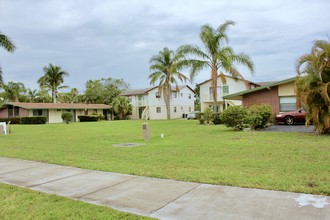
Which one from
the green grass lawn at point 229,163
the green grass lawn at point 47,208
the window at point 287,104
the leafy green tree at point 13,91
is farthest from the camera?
the leafy green tree at point 13,91

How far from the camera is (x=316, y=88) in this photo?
13367 mm

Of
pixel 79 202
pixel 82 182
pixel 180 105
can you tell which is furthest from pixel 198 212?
pixel 180 105

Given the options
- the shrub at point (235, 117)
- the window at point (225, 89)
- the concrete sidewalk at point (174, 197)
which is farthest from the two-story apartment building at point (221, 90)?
the concrete sidewalk at point (174, 197)

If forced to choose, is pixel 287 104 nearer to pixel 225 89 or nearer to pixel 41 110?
pixel 225 89

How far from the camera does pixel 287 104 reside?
2362 centimetres

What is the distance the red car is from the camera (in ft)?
69.0

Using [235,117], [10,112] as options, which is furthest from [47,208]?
[10,112]

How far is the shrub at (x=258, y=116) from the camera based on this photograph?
1683 centimetres

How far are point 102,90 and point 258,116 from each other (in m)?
49.2

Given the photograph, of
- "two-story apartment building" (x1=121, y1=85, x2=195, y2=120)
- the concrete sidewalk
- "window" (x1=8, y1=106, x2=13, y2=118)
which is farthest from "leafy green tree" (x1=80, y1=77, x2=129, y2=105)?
the concrete sidewalk

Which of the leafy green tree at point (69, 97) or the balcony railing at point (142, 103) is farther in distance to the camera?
the leafy green tree at point (69, 97)

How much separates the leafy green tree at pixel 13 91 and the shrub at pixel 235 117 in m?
54.5

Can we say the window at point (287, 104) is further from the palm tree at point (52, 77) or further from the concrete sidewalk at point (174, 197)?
the palm tree at point (52, 77)

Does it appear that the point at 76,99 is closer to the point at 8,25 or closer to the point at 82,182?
the point at 8,25
